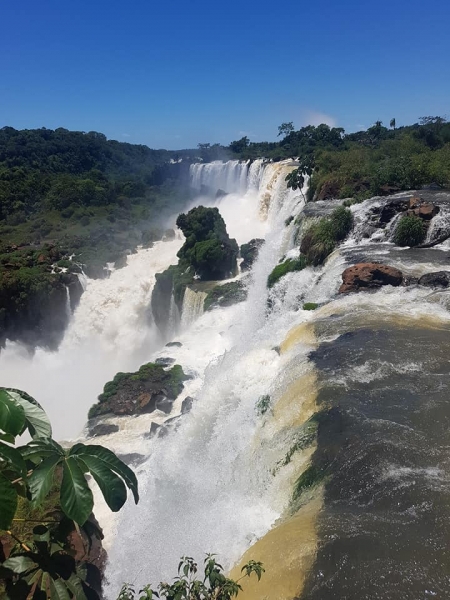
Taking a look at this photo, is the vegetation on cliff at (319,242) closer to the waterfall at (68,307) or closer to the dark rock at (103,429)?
the dark rock at (103,429)

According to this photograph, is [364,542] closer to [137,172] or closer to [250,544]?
[250,544]

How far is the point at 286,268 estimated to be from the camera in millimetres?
19797

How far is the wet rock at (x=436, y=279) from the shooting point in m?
13.7

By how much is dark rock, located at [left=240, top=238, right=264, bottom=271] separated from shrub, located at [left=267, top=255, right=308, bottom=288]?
7.54 m

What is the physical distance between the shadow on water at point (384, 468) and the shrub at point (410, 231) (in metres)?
7.58

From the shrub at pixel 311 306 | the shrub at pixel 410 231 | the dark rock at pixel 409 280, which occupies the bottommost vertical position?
the shrub at pixel 311 306

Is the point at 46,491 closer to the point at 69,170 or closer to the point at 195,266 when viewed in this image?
the point at 195,266

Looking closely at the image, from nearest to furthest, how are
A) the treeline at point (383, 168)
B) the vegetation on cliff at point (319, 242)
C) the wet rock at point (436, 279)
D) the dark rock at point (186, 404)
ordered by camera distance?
the wet rock at point (436, 279)
the dark rock at point (186, 404)
the vegetation on cliff at point (319, 242)
the treeline at point (383, 168)

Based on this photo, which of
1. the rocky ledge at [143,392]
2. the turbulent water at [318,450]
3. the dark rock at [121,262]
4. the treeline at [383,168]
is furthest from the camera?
the dark rock at [121,262]

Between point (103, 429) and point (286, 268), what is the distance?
32.9 ft

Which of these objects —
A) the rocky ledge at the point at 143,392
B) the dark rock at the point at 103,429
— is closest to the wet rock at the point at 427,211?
the rocky ledge at the point at 143,392

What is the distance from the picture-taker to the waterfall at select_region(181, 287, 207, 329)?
81.6ft

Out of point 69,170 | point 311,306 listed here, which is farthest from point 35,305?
point 69,170

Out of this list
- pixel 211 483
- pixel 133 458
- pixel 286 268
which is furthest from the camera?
pixel 286 268
